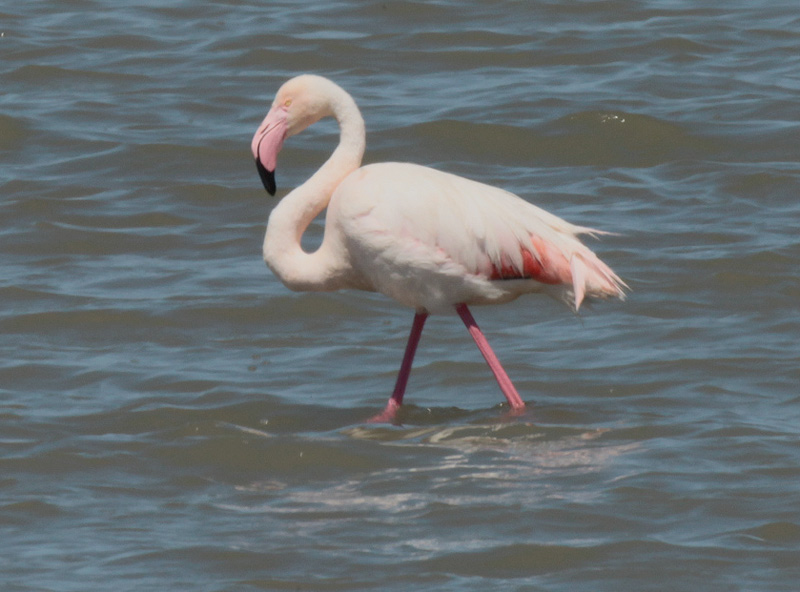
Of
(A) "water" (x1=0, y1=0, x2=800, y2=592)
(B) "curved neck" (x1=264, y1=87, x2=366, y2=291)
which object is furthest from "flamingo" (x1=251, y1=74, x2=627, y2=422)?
(A) "water" (x1=0, y1=0, x2=800, y2=592)

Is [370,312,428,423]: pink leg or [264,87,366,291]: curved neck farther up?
[264,87,366,291]: curved neck

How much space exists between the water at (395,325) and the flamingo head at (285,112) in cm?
127

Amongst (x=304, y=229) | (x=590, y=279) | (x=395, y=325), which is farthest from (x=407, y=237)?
(x=395, y=325)

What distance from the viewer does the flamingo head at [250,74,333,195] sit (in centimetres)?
761

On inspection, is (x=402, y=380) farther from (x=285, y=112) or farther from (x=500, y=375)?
(x=285, y=112)

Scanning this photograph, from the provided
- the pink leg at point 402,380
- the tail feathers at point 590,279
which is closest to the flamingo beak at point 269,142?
the pink leg at point 402,380

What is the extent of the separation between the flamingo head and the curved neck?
0.20m

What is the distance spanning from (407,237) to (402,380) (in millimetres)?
846

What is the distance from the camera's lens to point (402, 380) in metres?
7.71

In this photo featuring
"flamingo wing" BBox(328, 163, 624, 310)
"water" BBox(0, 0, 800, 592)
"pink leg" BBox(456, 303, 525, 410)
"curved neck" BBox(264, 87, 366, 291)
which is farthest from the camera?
"pink leg" BBox(456, 303, 525, 410)

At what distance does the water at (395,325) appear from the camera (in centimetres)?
614

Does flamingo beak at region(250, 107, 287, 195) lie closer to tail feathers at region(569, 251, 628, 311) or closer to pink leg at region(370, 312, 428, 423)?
pink leg at region(370, 312, 428, 423)

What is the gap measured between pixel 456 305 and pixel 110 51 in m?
8.11

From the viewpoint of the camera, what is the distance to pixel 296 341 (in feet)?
29.5
